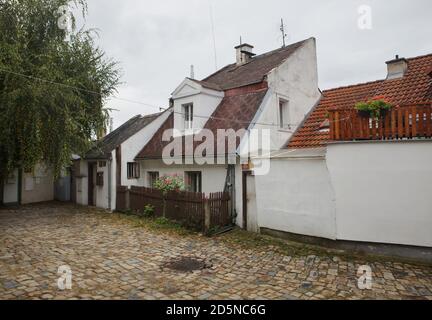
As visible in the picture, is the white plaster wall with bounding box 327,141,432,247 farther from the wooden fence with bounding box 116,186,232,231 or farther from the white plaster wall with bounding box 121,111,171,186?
the white plaster wall with bounding box 121,111,171,186

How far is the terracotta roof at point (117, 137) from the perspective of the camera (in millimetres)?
15156

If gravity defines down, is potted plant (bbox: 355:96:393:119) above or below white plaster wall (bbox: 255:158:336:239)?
above

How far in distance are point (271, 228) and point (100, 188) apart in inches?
399

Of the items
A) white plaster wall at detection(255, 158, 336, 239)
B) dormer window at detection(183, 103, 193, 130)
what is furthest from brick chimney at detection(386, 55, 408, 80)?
dormer window at detection(183, 103, 193, 130)

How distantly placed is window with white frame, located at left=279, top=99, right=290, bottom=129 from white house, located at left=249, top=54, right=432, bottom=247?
3.75 metres

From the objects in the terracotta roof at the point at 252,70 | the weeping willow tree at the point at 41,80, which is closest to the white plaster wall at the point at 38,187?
the weeping willow tree at the point at 41,80

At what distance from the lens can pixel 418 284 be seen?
566 centimetres

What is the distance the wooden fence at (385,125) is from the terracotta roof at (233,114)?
12.7 ft

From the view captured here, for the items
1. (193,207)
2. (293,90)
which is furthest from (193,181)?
(293,90)

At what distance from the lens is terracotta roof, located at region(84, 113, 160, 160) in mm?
15156

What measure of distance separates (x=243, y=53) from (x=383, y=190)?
1224cm

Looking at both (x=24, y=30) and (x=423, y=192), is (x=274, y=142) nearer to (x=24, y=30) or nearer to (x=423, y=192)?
(x=423, y=192)

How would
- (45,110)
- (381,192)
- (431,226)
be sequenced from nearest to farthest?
(431,226), (381,192), (45,110)
